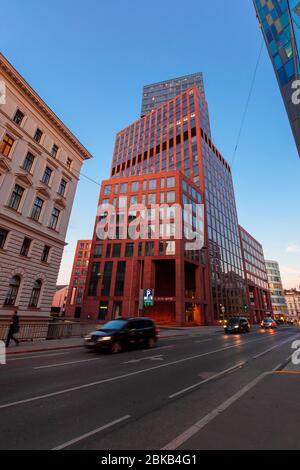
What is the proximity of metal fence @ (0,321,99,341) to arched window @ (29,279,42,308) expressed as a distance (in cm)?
441

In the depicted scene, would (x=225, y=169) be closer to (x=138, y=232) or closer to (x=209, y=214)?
(x=209, y=214)

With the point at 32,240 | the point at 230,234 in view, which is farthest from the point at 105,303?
the point at 230,234

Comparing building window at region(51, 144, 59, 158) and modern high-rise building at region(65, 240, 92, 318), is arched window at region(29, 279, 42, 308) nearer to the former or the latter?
building window at region(51, 144, 59, 158)

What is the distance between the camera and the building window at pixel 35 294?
2150cm

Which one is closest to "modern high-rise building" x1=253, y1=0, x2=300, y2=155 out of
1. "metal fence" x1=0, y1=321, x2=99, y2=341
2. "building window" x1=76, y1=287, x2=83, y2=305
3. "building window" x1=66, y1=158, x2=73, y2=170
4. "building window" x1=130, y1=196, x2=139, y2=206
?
"building window" x1=66, y1=158, x2=73, y2=170

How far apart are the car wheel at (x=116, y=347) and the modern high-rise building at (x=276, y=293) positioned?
114 metres

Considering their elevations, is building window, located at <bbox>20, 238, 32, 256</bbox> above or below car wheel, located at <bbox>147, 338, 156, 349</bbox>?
above

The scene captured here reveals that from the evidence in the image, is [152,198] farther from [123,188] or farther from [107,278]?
[107,278]

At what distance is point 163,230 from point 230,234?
31.7 metres

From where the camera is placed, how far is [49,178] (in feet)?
81.5

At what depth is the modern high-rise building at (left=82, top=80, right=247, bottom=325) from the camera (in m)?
46.2

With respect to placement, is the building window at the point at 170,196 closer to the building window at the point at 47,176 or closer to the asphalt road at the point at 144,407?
the building window at the point at 47,176

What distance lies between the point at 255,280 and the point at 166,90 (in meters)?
91.5

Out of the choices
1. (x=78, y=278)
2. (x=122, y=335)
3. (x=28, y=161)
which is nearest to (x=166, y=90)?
(x=78, y=278)
